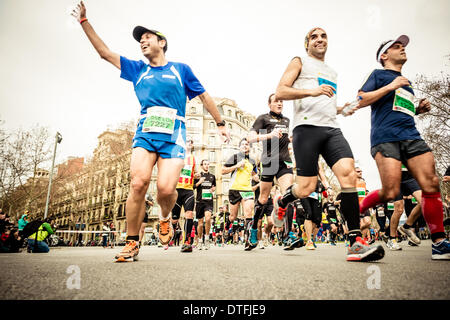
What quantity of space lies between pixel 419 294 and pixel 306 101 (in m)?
2.60

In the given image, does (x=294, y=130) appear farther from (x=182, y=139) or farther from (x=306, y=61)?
(x=182, y=139)

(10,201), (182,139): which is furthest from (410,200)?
(10,201)

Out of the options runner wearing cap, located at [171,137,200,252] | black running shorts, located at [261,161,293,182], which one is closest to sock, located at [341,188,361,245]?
black running shorts, located at [261,161,293,182]

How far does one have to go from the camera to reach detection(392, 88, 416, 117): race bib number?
10.7ft

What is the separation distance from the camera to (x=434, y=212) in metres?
3.07

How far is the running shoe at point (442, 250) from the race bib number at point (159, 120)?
3.27 metres

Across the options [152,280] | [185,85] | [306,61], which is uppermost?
[306,61]

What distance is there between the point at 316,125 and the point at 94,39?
295 centimetres

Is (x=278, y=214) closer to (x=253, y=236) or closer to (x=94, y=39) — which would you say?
(x=253, y=236)

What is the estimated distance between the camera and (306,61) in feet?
11.6

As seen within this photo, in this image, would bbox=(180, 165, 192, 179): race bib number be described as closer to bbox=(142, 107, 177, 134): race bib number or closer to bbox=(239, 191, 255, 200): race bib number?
bbox=(239, 191, 255, 200): race bib number

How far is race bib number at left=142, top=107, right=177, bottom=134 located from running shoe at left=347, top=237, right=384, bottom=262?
236 cm

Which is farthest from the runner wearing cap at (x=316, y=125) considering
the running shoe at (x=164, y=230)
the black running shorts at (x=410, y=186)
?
the black running shorts at (x=410, y=186)

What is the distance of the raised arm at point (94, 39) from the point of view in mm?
3359
